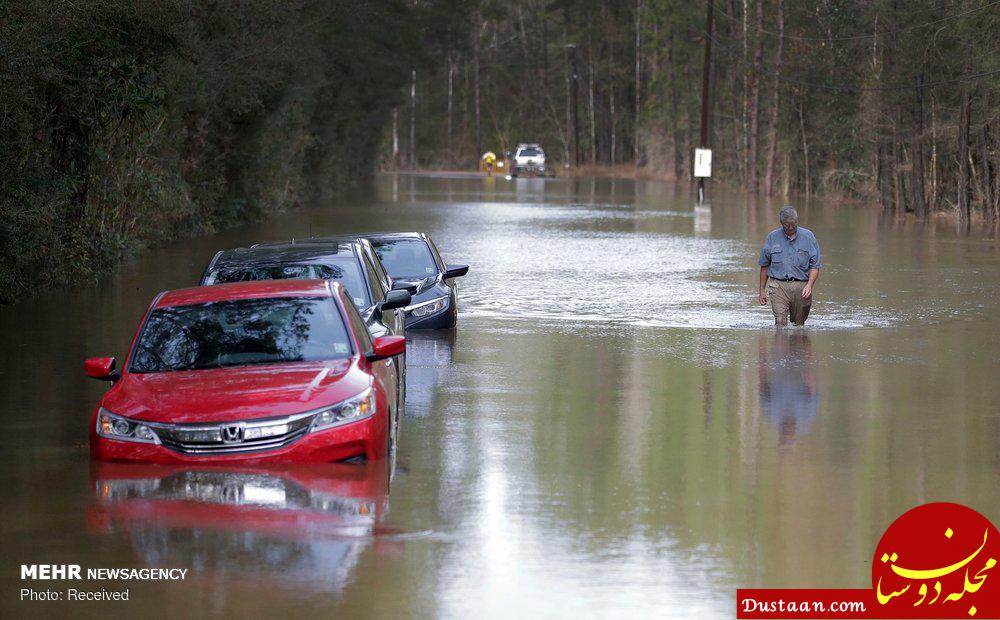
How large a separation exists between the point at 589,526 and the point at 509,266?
67.6ft

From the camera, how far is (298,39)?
130 ft

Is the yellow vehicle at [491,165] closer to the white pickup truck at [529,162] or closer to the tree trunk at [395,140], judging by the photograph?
the tree trunk at [395,140]

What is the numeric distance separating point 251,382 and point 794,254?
9353 millimetres

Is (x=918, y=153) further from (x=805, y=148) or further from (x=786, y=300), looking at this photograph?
(x=786, y=300)

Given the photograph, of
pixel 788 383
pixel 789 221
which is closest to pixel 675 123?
pixel 789 221

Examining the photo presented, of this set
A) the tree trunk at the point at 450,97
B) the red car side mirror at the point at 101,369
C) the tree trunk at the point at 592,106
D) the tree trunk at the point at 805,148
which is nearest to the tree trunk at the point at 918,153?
the tree trunk at the point at 805,148

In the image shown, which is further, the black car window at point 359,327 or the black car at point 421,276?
the black car at point 421,276

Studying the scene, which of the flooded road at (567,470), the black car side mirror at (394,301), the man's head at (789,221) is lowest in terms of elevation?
the flooded road at (567,470)

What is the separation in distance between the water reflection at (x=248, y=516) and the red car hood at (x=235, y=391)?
0.35 meters

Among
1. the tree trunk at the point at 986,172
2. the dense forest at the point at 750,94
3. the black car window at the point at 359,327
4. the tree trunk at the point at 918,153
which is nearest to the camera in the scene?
the black car window at the point at 359,327

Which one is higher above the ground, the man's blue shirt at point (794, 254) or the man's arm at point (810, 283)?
the man's blue shirt at point (794, 254)

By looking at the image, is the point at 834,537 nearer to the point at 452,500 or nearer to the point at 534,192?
the point at 452,500

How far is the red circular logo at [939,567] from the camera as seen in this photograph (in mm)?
7484

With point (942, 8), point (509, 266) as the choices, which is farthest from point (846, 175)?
point (509, 266)
